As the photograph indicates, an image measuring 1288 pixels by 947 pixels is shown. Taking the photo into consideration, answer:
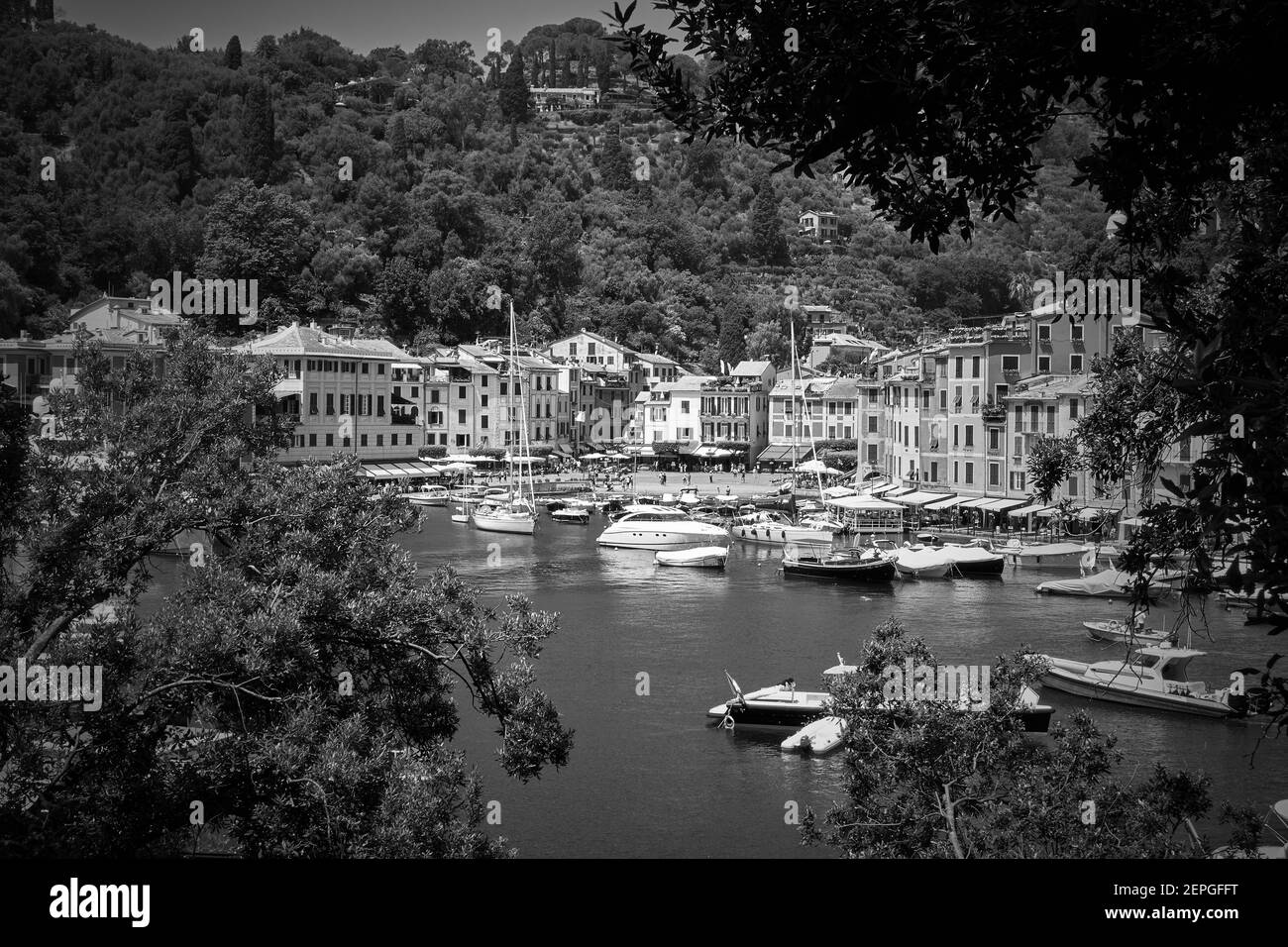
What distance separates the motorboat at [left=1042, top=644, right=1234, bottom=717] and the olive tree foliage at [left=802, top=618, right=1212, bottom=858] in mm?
10711

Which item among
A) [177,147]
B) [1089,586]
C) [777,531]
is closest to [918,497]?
[777,531]

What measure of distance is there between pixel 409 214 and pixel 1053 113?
248 ft

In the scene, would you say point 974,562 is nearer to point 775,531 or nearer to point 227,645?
point 775,531

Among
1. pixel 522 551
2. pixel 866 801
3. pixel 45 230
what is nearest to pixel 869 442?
pixel 522 551

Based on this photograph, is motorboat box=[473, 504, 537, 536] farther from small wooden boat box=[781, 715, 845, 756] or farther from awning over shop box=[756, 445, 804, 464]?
small wooden boat box=[781, 715, 845, 756]

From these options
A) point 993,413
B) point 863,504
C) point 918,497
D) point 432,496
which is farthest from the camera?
point 432,496

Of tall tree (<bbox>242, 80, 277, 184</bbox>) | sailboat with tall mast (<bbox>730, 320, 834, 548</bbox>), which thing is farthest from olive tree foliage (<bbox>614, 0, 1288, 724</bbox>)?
tall tree (<bbox>242, 80, 277, 184</bbox>)

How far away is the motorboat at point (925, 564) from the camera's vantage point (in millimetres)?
34000

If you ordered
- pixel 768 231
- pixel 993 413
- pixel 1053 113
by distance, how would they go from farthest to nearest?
pixel 768 231 → pixel 993 413 → pixel 1053 113

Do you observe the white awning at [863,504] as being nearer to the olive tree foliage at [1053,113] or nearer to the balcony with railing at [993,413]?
the balcony with railing at [993,413]

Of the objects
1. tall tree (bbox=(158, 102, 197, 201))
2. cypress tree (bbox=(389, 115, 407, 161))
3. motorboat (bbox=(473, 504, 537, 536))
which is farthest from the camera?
cypress tree (bbox=(389, 115, 407, 161))

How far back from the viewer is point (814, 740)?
59.1ft

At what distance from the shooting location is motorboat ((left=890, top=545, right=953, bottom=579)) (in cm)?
3400

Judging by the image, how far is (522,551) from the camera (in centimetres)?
3894
